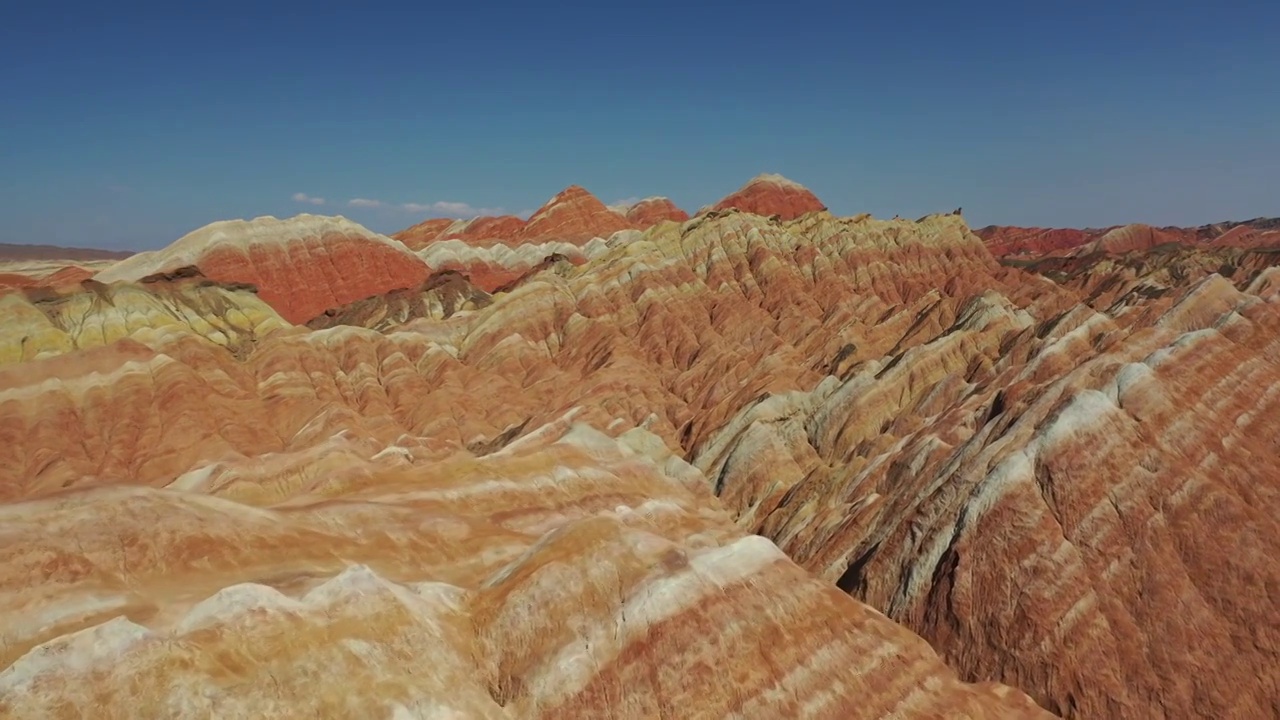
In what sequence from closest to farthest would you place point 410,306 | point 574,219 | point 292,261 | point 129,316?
point 129,316, point 410,306, point 292,261, point 574,219

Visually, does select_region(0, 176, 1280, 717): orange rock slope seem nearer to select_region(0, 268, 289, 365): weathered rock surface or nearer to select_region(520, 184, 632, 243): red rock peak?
select_region(0, 268, 289, 365): weathered rock surface

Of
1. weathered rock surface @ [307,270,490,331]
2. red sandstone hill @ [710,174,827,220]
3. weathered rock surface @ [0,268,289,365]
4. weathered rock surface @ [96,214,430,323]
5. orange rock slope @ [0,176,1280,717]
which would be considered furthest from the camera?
red sandstone hill @ [710,174,827,220]

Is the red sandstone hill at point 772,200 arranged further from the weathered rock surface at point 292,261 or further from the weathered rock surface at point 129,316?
the weathered rock surface at point 129,316

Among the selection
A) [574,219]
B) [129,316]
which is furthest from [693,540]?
[574,219]

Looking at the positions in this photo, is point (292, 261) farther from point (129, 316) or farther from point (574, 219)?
point (574, 219)

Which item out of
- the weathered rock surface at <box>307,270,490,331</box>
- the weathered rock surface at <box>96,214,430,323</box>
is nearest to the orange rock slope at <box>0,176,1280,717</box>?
the weathered rock surface at <box>307,270,490,331</box>
